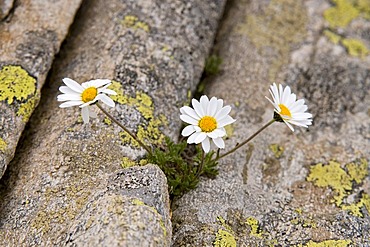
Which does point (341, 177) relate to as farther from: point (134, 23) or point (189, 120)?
point (134, 23)

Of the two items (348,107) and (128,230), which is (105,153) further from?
(348,107)

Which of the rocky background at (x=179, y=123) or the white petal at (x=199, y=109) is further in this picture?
the white petal at (x=199, y=109)

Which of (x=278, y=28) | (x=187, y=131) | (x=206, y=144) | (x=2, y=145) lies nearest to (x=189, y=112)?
(x=187, y=131)

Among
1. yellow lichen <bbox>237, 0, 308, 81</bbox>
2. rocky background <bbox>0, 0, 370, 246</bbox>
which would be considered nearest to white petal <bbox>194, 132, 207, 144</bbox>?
rocky background <bbox>0, 0, 370, 246</bbox>

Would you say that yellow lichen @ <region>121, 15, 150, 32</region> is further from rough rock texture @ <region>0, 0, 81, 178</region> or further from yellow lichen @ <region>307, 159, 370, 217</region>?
yellow lichen @ <region>307, 159, 370, 217</region>

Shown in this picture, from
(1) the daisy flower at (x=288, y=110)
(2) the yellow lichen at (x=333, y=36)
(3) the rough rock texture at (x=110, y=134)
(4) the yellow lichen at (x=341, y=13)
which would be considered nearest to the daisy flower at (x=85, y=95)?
(3) the rough rock texture at (x=110, y=134)

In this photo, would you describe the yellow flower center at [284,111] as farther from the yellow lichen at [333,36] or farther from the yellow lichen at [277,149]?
the yellow lichen at [333,36]
